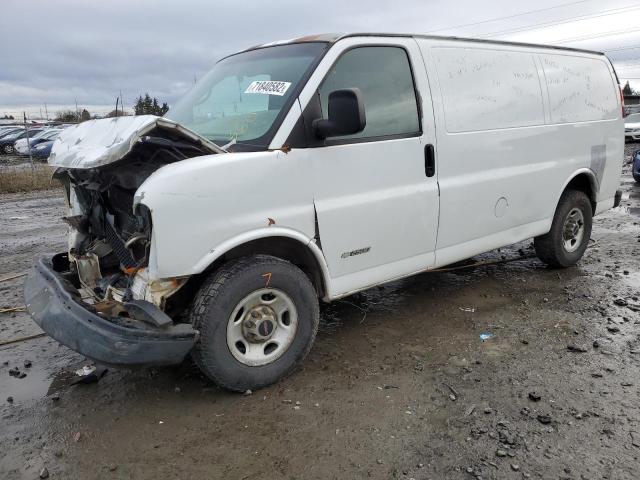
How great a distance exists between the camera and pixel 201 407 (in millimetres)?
3311

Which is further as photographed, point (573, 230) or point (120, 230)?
point (573, 230)

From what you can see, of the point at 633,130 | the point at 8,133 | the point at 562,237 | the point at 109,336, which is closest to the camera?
the point at 109,336

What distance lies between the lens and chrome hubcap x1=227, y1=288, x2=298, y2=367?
3.28m

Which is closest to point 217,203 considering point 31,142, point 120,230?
point 120,230

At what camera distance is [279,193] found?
3291 millimetres

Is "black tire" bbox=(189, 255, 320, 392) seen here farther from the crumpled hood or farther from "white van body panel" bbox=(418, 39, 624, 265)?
"white van body panel" bbox=(418, 39, 624, 265)

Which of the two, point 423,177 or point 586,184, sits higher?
point 423,177

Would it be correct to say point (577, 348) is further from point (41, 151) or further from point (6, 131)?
point (6, 131)

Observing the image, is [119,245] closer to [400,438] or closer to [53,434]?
[53,434]

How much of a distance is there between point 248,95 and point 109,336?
6.23ft

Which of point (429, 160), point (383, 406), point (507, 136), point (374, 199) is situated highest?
point (507, 136)

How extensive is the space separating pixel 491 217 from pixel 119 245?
3.05 m

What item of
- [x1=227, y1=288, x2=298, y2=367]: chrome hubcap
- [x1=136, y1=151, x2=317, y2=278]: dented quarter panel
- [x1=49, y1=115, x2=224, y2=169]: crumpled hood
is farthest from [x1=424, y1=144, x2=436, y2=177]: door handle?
[x1=49, y1=115, x2=224, y2=169]: crumpled hood

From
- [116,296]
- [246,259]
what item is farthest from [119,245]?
[246,259]
